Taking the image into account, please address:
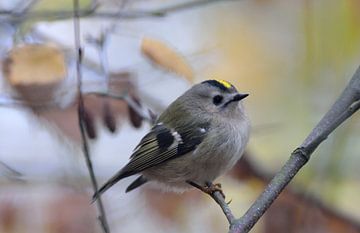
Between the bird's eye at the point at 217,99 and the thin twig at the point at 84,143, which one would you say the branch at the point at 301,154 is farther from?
the bird's eye at the point at 217,99

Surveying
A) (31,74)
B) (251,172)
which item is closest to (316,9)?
(251,172)

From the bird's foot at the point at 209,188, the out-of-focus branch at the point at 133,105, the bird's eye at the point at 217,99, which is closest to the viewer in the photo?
the bird's foot at the point at 209,188

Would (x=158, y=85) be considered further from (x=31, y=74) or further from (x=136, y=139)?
(x=31, y=74)

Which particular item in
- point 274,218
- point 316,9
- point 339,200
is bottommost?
point 339,200

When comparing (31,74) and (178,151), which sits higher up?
(31,74)

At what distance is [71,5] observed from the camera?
246 cm

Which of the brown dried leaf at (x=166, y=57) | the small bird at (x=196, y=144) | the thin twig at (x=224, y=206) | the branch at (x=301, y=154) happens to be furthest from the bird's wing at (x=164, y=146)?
the branch at (x=301, y=154)

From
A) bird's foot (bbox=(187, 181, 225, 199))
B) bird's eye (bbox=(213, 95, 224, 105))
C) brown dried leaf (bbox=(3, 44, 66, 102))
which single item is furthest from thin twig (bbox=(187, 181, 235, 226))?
brown dried leaf (bbox=(3, 44, 66, 102))

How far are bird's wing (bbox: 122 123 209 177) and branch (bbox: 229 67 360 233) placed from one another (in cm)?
62

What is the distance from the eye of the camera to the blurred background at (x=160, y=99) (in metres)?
2.35

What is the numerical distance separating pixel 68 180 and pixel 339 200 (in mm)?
1091

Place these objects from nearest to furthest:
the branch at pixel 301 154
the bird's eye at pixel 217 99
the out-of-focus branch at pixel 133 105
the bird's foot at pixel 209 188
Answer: the branch at pixel 301 154, the bird's foot at pixel 209 188, the out-of-focus branch at pixel 133 105, the bird's eye at pixel 217 99

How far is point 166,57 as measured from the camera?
227 cm

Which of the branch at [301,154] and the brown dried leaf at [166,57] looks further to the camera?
the brown dried leaf at [166,57]
